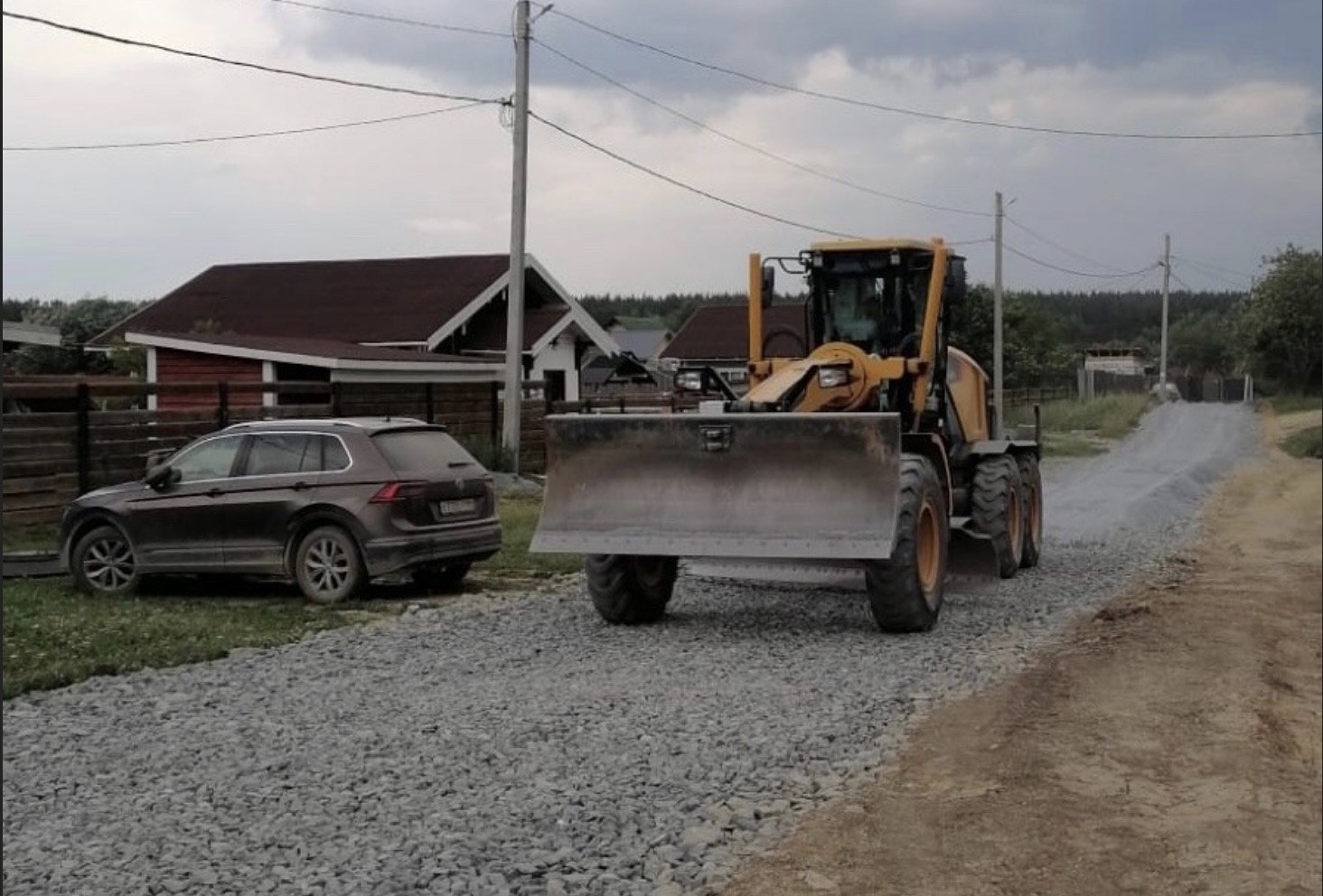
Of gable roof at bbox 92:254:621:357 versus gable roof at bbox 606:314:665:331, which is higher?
gable roof at bbox 606:314:665:331

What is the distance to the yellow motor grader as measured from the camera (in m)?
10.3

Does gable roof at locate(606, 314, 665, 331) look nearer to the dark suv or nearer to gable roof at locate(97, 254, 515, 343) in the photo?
gable roof at locate(97, 254, 515, 343)

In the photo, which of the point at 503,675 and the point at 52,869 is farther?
the point at 503,675

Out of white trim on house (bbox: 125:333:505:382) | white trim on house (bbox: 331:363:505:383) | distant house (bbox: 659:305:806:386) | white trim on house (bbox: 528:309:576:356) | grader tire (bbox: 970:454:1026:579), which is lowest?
grader tire (bbox: 970:454:1026:579)

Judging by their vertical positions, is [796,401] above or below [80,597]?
above

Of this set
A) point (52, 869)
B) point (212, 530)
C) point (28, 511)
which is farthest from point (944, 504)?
point (28, 511)

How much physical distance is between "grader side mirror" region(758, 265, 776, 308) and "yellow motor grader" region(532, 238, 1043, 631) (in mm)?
18

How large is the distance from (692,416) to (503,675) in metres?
2.65

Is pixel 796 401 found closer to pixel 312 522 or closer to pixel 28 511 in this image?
pixel 312 522

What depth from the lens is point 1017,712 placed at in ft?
24.7

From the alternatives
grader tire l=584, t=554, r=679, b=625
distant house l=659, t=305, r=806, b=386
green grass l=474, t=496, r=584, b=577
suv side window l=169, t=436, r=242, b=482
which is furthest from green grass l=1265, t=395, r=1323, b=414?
distant house l=659, t=305, r=806, b=386

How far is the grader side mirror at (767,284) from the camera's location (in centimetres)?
1248

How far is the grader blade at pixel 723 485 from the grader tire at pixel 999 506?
3.46 m

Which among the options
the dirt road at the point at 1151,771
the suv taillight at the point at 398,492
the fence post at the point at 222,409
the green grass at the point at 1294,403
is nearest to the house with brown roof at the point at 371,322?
the fence post at the point at 222,409
